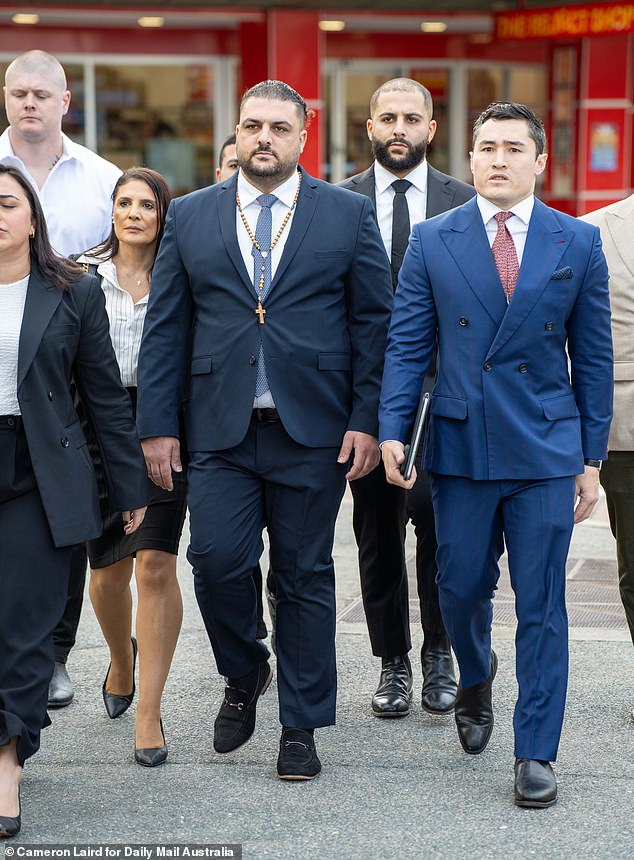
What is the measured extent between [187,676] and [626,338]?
86.6 inches

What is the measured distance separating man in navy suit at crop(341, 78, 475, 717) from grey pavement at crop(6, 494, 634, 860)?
154mm

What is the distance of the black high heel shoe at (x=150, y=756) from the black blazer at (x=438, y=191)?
2249mm

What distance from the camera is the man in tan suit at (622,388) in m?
4.79

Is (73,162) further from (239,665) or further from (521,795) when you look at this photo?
(521,795)

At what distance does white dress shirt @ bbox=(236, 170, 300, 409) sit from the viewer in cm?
448

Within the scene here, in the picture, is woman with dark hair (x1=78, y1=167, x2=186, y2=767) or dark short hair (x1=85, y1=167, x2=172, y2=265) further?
dark short hair (x1=85, y1=167, x2=172, y2=265)

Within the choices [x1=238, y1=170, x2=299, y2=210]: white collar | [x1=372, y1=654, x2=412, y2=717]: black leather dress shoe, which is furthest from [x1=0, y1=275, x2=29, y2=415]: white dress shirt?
[x1=372, y1=654, x2=412, y2=717]: black leather dress shoe

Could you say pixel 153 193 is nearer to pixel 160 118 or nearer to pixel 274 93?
pixel 274 93

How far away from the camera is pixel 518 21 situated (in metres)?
15.5

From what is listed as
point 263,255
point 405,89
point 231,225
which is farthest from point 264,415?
point 405,89

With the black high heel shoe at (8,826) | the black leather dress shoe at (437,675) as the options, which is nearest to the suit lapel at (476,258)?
the black leather dress shoe at (437,675)

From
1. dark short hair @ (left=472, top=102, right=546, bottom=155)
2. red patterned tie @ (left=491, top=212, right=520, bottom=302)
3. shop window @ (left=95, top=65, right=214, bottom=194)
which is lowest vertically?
red patterned tie @ (left=491, top=212, right=520, bottom=302)

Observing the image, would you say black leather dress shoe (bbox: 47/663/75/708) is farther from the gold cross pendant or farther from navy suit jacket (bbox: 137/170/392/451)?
the gold cross pendant

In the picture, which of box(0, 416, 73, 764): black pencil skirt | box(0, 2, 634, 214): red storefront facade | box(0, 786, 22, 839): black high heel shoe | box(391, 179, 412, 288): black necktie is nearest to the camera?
box(0, 786, 22, 839): black high heel shoe
